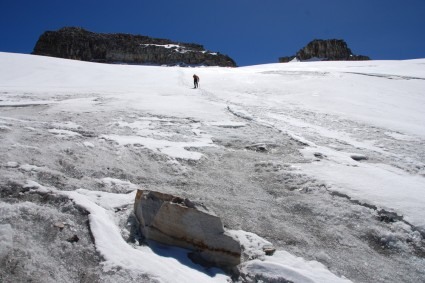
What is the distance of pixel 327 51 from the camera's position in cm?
6944

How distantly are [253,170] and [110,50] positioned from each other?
73144 mm

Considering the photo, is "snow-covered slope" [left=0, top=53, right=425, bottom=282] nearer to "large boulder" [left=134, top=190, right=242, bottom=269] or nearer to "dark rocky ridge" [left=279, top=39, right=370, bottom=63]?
"large boulder" [left=134, top=190, right=242, bottom=269]

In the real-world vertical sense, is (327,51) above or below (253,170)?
above

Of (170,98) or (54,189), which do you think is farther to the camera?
(170,98)

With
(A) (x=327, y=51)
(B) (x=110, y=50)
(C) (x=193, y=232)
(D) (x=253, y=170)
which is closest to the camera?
(C) (x=193, y=232)

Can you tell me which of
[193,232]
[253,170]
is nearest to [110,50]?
[253,170]

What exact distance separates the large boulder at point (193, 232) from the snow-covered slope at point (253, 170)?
21cm

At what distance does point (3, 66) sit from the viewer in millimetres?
18312

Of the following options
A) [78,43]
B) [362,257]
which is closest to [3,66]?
[362,257]

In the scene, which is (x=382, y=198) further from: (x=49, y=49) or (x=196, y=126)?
(x=49, y=49)

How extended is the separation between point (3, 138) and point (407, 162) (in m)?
7.33

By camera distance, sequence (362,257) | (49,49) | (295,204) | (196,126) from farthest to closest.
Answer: (49,49) < (196,126) < (295,204) < (362,257)

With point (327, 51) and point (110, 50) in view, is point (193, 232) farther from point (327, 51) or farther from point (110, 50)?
point (110, 50)

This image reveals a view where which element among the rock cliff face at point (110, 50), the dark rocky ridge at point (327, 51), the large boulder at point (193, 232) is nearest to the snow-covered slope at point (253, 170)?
the large boulder at point (193, 232)
